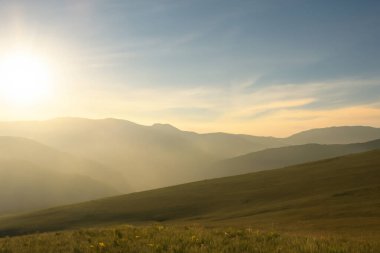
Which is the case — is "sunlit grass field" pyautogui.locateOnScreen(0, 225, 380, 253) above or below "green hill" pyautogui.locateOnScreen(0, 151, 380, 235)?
above

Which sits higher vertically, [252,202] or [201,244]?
[201,244]

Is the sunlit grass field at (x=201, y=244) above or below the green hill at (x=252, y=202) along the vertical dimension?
above

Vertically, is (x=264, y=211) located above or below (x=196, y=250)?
below

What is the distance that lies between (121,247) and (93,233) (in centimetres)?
528

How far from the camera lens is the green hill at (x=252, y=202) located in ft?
187

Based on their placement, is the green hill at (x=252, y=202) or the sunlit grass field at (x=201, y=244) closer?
the sunlit grass field at (x=201, y=244)

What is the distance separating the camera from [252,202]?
77.2 meters

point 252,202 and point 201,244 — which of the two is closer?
point 201,244

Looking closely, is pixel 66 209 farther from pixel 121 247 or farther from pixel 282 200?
pixel 121 247

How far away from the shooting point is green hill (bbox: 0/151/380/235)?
187ft

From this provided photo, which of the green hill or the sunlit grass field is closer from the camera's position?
the sunlit grass field

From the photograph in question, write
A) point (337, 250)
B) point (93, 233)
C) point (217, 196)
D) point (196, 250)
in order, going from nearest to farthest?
point (337, 250) → point (196, 250) → point (93, 233) → point (217, 196)

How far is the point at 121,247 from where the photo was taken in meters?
14.0

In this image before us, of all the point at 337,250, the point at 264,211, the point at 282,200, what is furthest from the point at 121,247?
the point at 282,200
